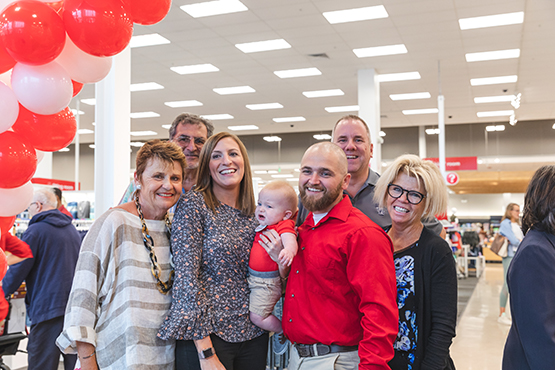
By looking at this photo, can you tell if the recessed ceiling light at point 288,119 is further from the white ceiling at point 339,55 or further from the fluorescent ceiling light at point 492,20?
the fluorescent ceiling light at point 492,20

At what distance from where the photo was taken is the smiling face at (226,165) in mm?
2170

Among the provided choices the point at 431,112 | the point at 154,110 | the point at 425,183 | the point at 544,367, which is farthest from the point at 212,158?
the point at 431,112

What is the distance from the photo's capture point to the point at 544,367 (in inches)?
66.7

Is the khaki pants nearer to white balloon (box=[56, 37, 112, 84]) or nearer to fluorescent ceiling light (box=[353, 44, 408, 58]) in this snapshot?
white balloon (box=[56, 37, 112, 84])

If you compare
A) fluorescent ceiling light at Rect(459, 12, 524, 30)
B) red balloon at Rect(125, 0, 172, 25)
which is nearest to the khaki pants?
red balloon at Rect(125, 0, 172, 25)

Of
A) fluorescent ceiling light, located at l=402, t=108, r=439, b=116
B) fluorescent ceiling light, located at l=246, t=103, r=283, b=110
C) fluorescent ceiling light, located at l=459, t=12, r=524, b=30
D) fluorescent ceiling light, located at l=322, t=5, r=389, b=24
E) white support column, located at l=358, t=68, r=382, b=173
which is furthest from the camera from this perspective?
fluorescent ceiling light, located at l=402, t=108, r=439, b=116

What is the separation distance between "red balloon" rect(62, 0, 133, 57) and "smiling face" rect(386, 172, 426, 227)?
4.39ft

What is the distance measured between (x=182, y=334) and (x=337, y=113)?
1254 centimetres

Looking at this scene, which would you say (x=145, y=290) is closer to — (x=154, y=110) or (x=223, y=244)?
(x=223, y=244)

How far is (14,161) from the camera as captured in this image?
194 cm

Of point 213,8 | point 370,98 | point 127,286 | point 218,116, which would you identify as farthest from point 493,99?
point 127,286

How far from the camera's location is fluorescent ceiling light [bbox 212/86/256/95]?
11306 millimetres

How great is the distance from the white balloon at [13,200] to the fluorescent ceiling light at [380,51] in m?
7.52

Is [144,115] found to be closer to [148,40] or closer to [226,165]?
[148,40]
